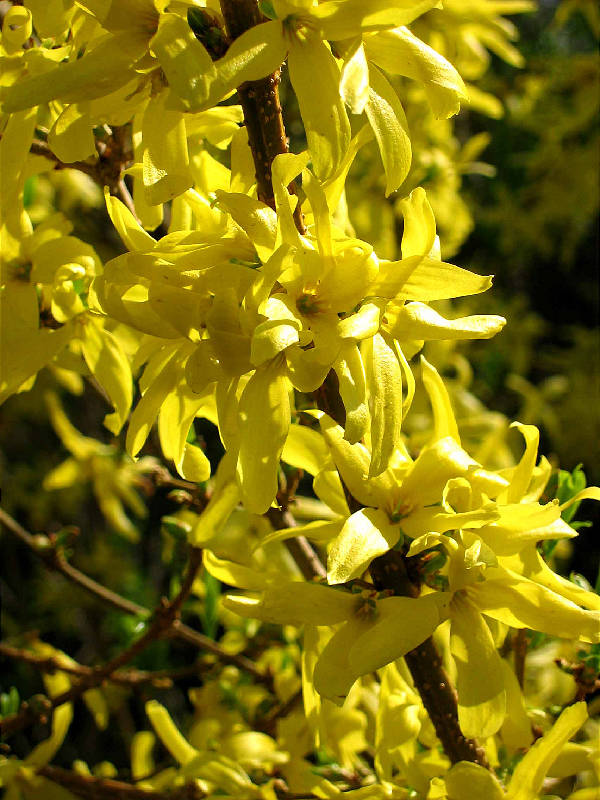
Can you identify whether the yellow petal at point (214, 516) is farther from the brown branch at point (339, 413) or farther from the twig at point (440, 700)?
the twig at point (440, 700)

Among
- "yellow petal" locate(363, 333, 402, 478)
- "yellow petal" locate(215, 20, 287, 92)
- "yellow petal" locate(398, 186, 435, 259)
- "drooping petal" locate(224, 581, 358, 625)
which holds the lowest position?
"drooping petal" locate(224, 581, 358, 625)

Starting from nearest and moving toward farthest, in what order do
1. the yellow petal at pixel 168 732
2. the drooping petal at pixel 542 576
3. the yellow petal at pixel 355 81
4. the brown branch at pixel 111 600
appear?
the yellow petal at pixel 355 81
the drooping petal at pixel 542 576
the yellow petal at pixel 168 732
the brown branch at pixel 111 600

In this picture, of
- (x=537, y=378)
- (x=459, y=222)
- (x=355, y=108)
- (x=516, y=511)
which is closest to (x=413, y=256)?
(x=355, y=108)

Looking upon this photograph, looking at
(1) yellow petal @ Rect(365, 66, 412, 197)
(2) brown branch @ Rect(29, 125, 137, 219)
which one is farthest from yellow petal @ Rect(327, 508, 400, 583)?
(2) brown branch @ Rect(29, 125, 137, 219)

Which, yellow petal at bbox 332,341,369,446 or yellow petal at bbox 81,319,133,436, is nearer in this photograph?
yellow petal at bbox 332,341,369,446

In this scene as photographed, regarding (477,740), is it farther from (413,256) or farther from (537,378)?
(537,378)

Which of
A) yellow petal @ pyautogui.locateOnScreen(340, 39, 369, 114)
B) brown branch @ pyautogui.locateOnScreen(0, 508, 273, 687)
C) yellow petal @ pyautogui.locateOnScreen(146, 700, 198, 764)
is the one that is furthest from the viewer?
brown branch @ pyautogui.locateOnScreen(0, 508, 273, 687)

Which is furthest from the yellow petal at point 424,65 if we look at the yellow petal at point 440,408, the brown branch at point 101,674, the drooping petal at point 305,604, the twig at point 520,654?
the brown branch at point 101,674

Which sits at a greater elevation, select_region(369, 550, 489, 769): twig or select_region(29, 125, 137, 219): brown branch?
select_region(29, 125, 137, 219): brown branch

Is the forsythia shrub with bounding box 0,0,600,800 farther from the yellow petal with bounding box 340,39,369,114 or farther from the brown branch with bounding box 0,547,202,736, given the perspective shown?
the brown branch with bounding box 0,547,202,736
